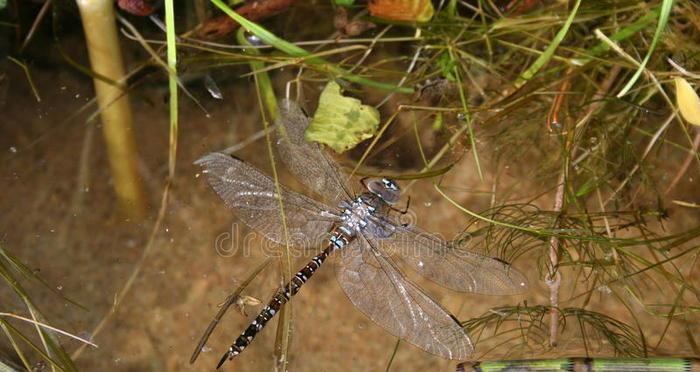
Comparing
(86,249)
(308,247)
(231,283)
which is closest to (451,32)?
(308,247)

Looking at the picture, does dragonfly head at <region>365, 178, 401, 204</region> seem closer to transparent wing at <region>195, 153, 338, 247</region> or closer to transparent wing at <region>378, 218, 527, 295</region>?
transparent wing at <region>378, 218, 527, 295</region>

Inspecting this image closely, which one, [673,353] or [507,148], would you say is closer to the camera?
[673,353]

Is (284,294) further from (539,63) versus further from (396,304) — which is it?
(539,63)

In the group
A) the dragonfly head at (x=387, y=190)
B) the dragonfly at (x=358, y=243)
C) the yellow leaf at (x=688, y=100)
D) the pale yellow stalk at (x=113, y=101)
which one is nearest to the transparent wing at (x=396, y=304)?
the dragonfly at (x=358, y=243)

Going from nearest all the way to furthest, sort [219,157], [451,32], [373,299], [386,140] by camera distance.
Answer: [373,299], [219,157], [386,140], [451,32]

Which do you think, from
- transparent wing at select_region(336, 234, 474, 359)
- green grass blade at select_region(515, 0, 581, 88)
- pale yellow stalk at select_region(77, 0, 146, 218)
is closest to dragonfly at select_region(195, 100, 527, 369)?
transparent wing at select_region(336, 234, 474, 359)

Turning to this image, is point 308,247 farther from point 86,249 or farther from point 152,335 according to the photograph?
point 86,249
